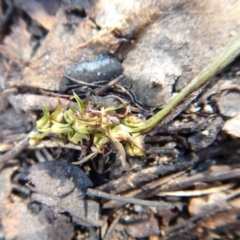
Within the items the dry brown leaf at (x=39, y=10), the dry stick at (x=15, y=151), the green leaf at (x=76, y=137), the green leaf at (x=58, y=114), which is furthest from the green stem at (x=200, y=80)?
the dry brown leaf at (x=39, y=10)

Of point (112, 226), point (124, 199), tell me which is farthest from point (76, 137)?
point (112, 226)

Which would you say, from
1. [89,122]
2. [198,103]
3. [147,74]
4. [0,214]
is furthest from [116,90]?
[0,214]

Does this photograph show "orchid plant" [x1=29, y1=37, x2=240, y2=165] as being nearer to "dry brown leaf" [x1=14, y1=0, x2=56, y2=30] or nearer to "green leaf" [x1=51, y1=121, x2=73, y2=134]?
"green leaf" [x1=51, y1=121, x2=73, y2=134]

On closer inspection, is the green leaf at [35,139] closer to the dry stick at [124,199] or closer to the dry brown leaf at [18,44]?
the dry stick at [124,199]

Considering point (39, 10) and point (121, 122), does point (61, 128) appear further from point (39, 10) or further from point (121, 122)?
point (39, 10)

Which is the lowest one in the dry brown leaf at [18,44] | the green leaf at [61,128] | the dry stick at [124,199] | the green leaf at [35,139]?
the dry stick at [124,199]

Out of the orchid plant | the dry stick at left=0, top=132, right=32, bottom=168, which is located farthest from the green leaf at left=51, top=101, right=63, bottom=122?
the dry stick at left=0, top=132, right=32, bottom=168

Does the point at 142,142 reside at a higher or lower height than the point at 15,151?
lower
